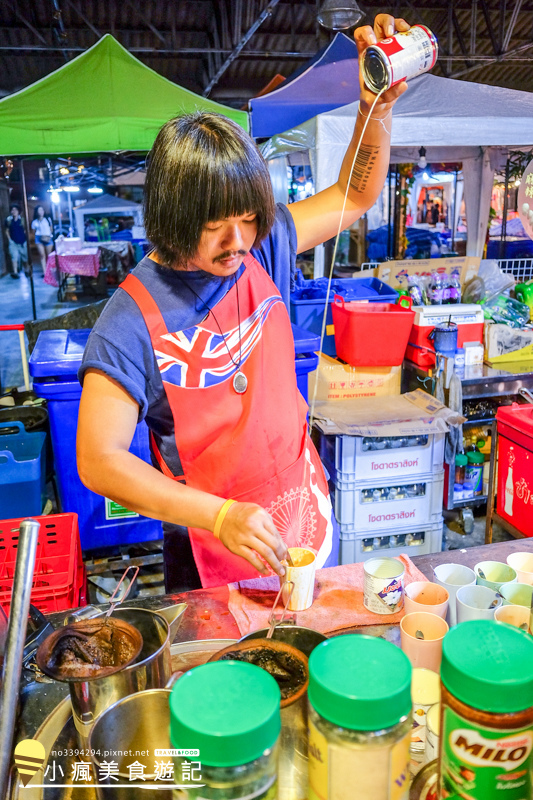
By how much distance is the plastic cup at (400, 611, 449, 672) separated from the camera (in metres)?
0.98

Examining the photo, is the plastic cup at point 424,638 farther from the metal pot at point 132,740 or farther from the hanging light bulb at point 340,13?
the hanging light bulb at point 340,13

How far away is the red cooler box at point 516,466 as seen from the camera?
2451 millimetres

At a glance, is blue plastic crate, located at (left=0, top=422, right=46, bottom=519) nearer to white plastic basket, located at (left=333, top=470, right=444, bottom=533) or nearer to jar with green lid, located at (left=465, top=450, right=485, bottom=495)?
white plastic basket, located at (left=333, top=470, right=444, bottom=533)

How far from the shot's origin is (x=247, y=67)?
14438mm

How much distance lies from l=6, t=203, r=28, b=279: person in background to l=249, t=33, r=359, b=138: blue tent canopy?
12.4 m

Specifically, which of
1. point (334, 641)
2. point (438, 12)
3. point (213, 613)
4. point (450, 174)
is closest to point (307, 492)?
point (213, 613)

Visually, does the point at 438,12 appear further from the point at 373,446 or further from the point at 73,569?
the point at 73,569

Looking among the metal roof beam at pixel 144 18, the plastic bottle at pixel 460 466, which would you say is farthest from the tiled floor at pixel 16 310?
the metal roof beam at pixel 144 18

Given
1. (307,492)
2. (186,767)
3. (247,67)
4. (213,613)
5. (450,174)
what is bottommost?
(213,613)

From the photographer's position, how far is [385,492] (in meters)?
3.13

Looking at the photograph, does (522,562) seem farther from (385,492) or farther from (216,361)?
(385,492)

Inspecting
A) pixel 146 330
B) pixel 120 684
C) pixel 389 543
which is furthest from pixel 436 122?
pixel 120 684

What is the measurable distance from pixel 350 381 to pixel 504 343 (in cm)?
102

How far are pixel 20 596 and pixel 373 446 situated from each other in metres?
2.46
